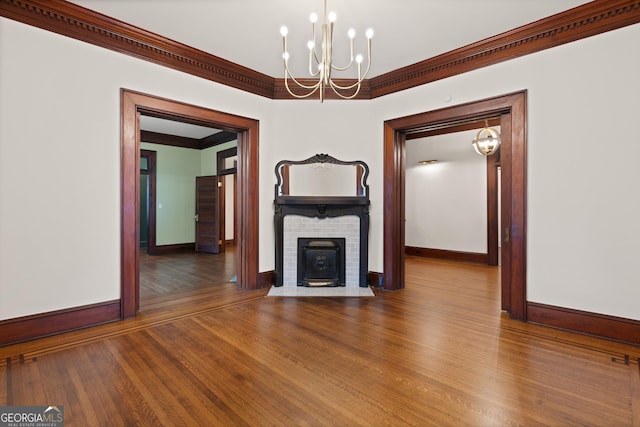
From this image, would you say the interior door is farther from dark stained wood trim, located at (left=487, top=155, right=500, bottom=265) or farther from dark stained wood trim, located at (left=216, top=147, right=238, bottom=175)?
dark stained wood trim, located at (left=487, top=155, right=500, bottom=265)

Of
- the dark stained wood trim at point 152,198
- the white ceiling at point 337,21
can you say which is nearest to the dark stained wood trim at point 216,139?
the dark stained wood trim at point 152,198

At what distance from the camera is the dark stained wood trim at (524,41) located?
104 inches

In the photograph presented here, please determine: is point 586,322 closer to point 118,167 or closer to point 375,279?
point 375,279

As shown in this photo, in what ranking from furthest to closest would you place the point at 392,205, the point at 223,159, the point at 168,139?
the point at 168,139 < the point at 223,159 < the point at 392,205

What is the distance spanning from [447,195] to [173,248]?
6.65 m

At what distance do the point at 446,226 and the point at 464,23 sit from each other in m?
4.54

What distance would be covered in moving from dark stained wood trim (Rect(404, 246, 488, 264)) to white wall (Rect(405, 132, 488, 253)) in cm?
8

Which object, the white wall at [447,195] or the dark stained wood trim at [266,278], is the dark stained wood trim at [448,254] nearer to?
the white wall at [447,195]

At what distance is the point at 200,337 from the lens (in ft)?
8.70

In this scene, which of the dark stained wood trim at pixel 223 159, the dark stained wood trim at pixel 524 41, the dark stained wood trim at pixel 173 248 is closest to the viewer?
the dark stained wood trim at pixel 524 41

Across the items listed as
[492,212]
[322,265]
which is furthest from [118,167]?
[492,212]

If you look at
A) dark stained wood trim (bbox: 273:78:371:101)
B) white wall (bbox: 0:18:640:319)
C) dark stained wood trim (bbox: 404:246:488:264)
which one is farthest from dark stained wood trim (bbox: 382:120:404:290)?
dark stained wood trim (bbox: 404:246:488:264)

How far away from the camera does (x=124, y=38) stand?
3059 mm

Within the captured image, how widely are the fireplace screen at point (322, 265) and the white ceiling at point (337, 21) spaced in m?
2.45
